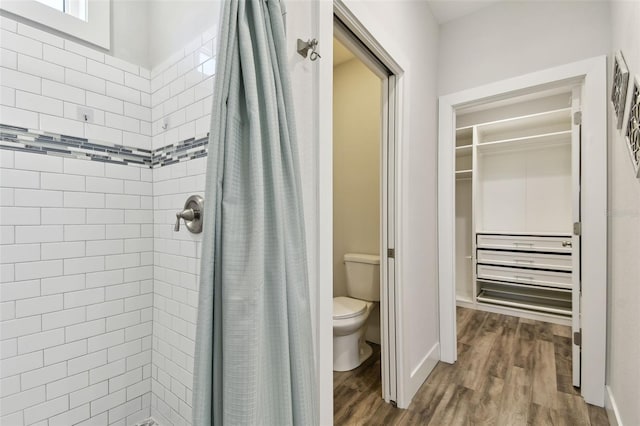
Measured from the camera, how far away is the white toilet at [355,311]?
194cm

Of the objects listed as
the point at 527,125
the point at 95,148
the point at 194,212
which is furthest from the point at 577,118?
the point at 95,148

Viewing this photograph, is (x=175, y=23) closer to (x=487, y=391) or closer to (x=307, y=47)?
(x=307, y=47)

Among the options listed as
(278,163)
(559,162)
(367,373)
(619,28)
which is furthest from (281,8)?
(559,162)

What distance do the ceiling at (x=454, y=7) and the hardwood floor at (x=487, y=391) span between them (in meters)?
2.68

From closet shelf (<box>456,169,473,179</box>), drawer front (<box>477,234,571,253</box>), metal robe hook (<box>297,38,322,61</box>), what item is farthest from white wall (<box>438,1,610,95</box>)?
drawer front (<box>477,234,571,253</box>)

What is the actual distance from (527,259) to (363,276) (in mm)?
1974

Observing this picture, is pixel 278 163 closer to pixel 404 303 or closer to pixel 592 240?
pixel 404 303

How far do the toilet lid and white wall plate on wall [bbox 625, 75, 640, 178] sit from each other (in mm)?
1571

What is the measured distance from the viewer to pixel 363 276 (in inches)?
91.8

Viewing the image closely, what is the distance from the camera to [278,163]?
762mm

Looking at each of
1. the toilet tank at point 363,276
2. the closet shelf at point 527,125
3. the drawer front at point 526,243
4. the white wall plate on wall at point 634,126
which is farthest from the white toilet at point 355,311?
the closet shelf at point 527,125

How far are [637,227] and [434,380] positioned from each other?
4.75 feet

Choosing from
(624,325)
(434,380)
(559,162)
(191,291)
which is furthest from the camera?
(559,162)

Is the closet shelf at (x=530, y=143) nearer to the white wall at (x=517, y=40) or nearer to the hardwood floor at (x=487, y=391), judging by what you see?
the white wall at (x=517, y=40)
